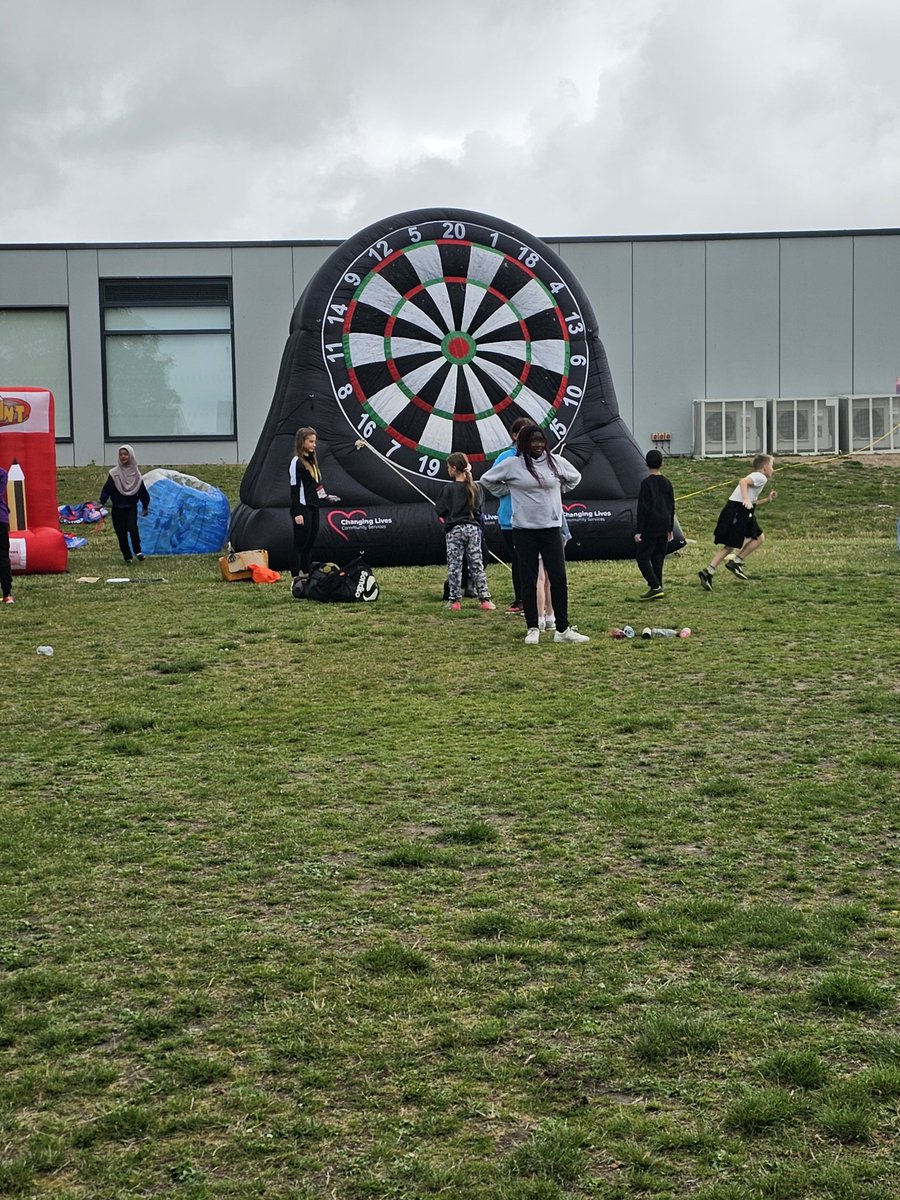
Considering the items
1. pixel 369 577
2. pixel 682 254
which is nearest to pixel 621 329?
pixel 682 254

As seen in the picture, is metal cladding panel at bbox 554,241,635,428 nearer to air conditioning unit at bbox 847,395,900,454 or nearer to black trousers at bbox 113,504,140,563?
Result: air conditioning unit at bbox 847,395,900,454

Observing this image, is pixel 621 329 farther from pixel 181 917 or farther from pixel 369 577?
pixel 181 917

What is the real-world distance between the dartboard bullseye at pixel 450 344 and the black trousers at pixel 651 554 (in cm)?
400

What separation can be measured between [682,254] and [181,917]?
2788cm

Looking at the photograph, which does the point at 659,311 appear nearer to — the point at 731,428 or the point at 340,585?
the point at 731,428

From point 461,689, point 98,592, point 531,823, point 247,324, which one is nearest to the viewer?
point 531,823

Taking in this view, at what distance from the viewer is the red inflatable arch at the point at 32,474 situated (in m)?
16.4

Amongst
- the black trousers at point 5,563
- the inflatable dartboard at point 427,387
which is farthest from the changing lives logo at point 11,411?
the black trousers at point 5,563

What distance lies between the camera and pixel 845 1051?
3.57 m

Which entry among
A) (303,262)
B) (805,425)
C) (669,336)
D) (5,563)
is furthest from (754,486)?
(303,262)

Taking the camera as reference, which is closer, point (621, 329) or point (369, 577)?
point (369, 577)

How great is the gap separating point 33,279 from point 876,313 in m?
18.8

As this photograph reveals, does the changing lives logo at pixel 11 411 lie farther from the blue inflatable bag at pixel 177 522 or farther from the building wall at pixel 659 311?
the building wall at pixel 659 311

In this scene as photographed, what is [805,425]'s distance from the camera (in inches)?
1207
